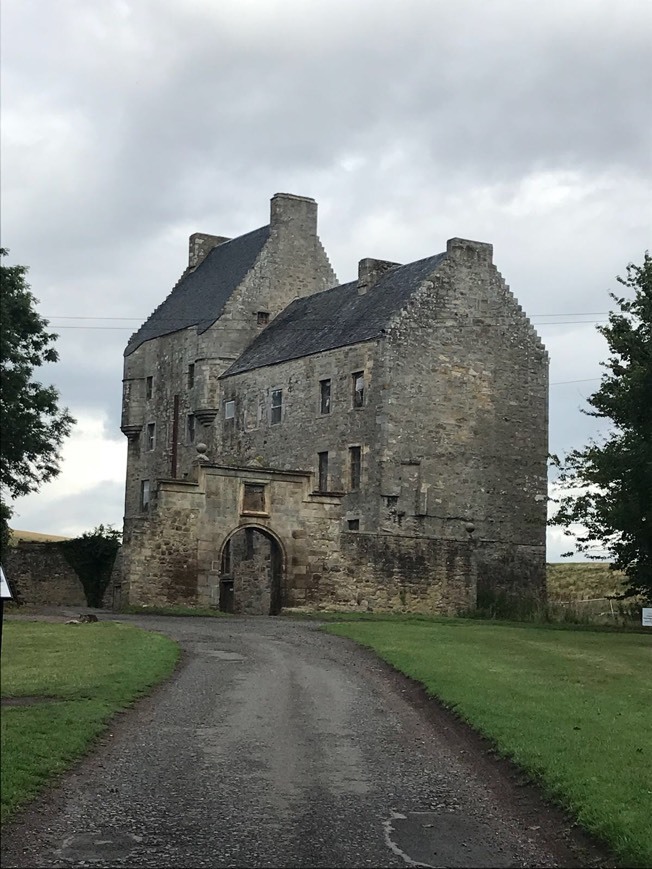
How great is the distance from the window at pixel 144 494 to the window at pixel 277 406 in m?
12.5

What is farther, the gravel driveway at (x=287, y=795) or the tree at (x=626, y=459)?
the tree at (x=626, y=459)

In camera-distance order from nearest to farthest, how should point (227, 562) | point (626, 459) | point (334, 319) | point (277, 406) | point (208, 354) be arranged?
point (626, 459)
point (227, 562)
point (277, 406)
point (334, 319)
point (208, 354)

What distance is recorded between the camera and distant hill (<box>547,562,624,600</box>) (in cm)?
6125

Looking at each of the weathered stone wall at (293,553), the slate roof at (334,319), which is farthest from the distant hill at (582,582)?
the slate roof at (334,319)

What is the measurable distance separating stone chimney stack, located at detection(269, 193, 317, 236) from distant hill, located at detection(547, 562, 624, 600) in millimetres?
20575

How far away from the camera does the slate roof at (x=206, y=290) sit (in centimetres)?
6266

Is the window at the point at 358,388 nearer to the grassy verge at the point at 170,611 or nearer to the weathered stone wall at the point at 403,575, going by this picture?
the weathered stone wall at the point at 403,575

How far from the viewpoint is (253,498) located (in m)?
43.4

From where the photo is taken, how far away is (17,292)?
17.5m

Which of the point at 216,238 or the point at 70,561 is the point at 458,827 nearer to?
the point at 70,561

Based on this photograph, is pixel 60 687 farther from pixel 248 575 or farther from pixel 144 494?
pixel 144 494

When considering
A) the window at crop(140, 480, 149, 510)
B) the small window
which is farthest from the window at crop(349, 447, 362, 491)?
the window at crop(140, 480, 149, 510)

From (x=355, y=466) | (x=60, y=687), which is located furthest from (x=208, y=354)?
(x=60, y=687)

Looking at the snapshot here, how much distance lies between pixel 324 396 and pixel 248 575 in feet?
25.0
